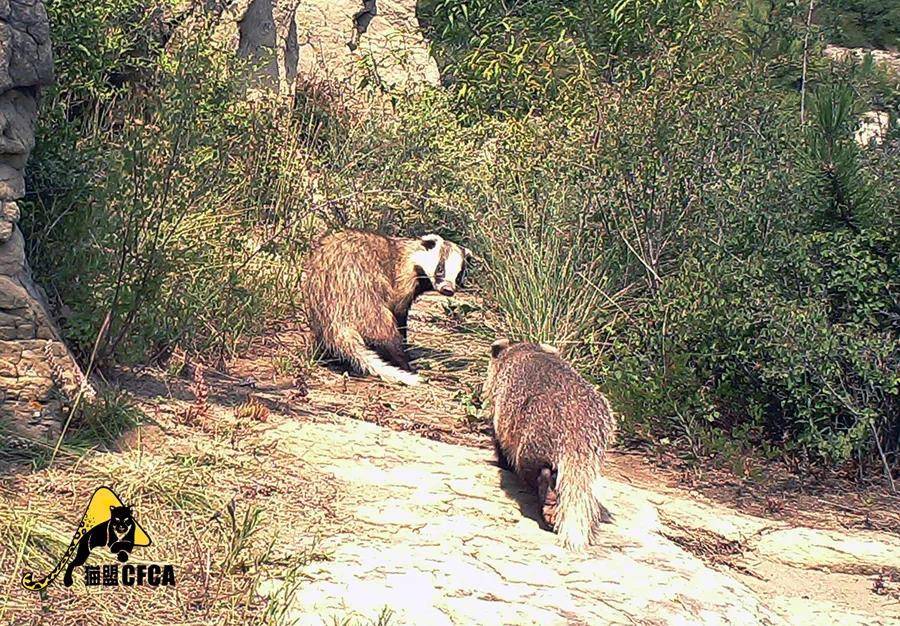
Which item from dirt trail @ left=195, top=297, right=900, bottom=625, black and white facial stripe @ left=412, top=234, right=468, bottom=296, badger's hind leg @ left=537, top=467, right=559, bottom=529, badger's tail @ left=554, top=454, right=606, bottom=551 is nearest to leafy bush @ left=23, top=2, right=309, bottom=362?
dirt trail @ left=195, top=297, right=900, bottom=625

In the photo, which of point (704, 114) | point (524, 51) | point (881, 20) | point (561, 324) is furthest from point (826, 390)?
point (881, 20)

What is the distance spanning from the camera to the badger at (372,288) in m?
7.66

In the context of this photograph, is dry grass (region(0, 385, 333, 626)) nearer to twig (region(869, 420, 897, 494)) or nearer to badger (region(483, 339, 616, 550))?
badger (region(483, 339, 616, 550))

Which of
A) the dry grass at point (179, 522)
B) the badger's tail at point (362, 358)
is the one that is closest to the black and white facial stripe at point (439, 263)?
the badger's tail at point (362, 358)

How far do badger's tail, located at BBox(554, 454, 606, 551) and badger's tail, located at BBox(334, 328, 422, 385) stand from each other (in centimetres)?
273

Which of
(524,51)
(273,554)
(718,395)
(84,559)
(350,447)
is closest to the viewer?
(84,559)

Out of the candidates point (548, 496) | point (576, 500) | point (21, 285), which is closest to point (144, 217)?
point (21, 285)

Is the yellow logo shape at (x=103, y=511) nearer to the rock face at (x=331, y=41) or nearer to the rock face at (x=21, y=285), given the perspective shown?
the rock face at (x=21, y=285)

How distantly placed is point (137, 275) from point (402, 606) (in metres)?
2.59

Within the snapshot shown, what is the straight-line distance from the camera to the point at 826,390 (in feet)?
20.6

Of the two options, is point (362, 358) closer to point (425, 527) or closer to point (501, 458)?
point (501, 458)

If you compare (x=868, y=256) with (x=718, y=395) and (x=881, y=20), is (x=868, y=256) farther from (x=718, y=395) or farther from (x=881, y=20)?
(x=881, y=20)

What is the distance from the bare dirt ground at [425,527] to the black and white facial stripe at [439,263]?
120 centimetres

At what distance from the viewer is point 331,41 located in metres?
13.2
